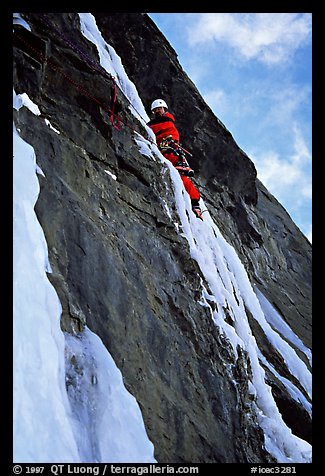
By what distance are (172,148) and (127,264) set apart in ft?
11.3

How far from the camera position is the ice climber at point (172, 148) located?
319 inches

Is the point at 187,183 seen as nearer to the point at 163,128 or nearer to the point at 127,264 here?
the point at 163,128

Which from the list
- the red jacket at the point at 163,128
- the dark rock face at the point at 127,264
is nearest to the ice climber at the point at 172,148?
the red jacket at the point at 163,128

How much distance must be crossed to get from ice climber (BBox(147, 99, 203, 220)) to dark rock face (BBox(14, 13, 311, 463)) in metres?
0.97

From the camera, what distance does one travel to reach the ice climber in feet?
26.6

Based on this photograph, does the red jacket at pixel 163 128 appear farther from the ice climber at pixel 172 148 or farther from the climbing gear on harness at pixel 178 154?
the climbing gear on harness at pixel 178 154

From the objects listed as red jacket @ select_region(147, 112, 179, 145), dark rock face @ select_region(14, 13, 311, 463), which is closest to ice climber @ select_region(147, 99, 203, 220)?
red jacket @ select_region(147, 112, 179, 145)

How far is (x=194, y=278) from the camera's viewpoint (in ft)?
21.4

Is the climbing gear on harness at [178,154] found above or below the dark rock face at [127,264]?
above

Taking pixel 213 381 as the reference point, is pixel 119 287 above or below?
above

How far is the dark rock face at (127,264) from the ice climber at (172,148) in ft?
3.17
